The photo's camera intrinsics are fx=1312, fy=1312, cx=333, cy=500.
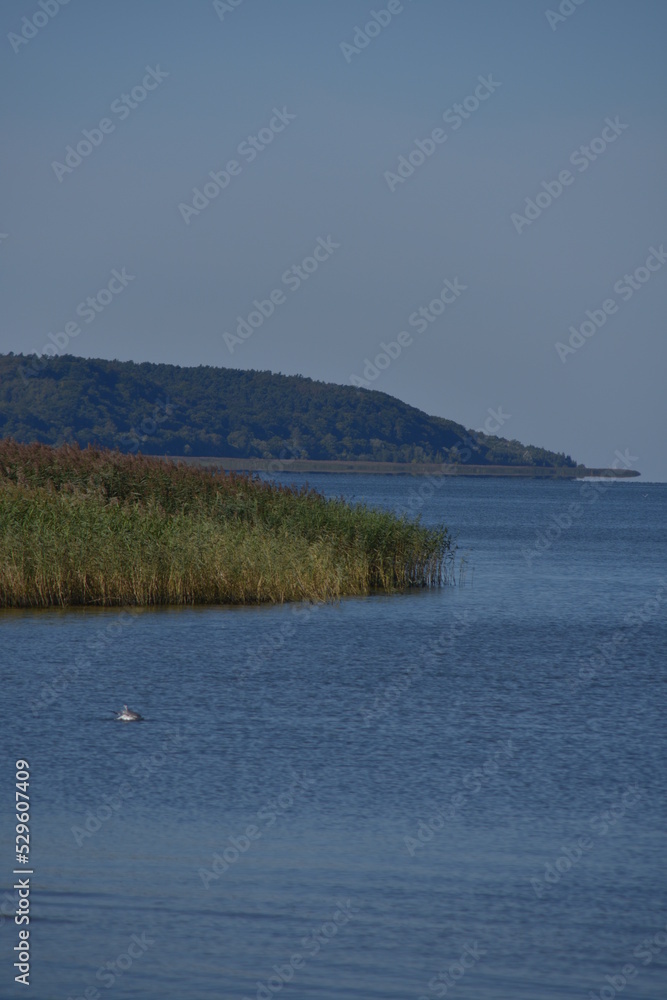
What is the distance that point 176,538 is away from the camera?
2462 centimetres

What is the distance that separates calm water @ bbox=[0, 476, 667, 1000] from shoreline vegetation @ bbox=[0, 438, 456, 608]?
1.75 metres

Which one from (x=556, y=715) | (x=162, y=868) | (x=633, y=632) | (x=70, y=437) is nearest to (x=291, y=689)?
(x=556, y=715)

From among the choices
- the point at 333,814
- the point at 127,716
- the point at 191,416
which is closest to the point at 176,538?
the point at 127,716

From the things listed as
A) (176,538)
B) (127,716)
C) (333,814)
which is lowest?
(333,814)

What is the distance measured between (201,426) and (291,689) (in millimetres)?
159006

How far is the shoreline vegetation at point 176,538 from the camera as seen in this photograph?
2392 cm

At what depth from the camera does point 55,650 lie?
64.8 ft

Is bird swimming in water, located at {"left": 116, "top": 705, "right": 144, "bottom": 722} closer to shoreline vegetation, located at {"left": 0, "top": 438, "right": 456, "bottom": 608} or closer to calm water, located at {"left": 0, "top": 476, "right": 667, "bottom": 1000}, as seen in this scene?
calm water, located at {"left": 0, "top": 476, "right": 667, "bottom": 1000}

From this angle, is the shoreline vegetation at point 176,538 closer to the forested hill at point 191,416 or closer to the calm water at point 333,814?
the calm water at point 333,814

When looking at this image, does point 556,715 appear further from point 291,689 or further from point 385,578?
point 385,578

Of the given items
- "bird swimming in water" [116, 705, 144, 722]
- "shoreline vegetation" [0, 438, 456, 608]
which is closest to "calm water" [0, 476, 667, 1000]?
"bird swimming in water" [116, 705, 144, 722]

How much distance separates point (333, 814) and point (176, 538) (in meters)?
14.1

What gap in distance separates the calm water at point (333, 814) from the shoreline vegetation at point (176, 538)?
1752 millimetres

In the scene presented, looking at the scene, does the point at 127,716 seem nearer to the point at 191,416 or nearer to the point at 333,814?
the point at 333,814
